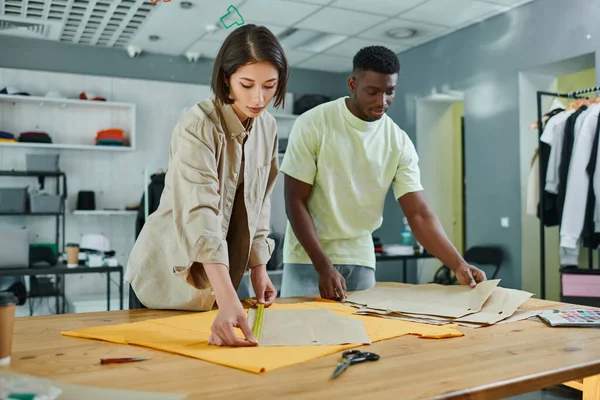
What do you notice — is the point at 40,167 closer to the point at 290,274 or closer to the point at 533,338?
the point at 290,274

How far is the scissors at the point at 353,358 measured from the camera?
88cm

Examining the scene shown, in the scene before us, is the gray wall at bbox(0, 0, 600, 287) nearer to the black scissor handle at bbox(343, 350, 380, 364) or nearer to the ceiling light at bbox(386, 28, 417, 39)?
the ceiling light at bbox(386, 28, 417, 39)

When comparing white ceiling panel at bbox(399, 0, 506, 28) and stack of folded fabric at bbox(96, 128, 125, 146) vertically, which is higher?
white ceiling panel at bbox(399, 0, 506, 28)

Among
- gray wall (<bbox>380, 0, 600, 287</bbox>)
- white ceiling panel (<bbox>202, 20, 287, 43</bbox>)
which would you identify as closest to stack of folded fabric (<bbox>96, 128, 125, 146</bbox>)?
white ceiling panel (<bbox>202, 20, 287, 43</bbox>)

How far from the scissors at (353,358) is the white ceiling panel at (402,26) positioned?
14.6 ft

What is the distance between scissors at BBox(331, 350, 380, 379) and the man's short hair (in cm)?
106

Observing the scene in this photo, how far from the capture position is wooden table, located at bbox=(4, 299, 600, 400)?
0.78m

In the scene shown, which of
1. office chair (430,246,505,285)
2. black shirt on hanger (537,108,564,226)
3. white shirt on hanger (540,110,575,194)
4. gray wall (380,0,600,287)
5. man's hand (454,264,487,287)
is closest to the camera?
man's hand (454,264,487,287)

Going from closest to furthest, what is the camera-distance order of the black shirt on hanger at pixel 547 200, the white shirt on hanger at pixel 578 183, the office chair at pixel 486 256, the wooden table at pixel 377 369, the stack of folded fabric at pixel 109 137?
the wooden table at pixel 377 369 → the white shirt on hanger at pixel 578 183 → the black shirt on hanger at pixel 547 200 → the office chair at pixel 486 256 → the stack of folded fabric at pixel 109 137

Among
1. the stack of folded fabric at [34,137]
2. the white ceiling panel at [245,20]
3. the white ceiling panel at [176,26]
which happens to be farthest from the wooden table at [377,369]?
the stack of folded fabric at [34,137]

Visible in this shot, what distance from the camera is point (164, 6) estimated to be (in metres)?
4.69

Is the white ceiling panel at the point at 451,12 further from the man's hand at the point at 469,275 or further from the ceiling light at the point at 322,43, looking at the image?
the man's hand at the point at 469,275

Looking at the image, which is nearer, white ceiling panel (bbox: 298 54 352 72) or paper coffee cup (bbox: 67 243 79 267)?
paper coffee cup (bbox: 67 243 79 267)

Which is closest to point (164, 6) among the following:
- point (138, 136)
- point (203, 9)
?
point (203, 9)
